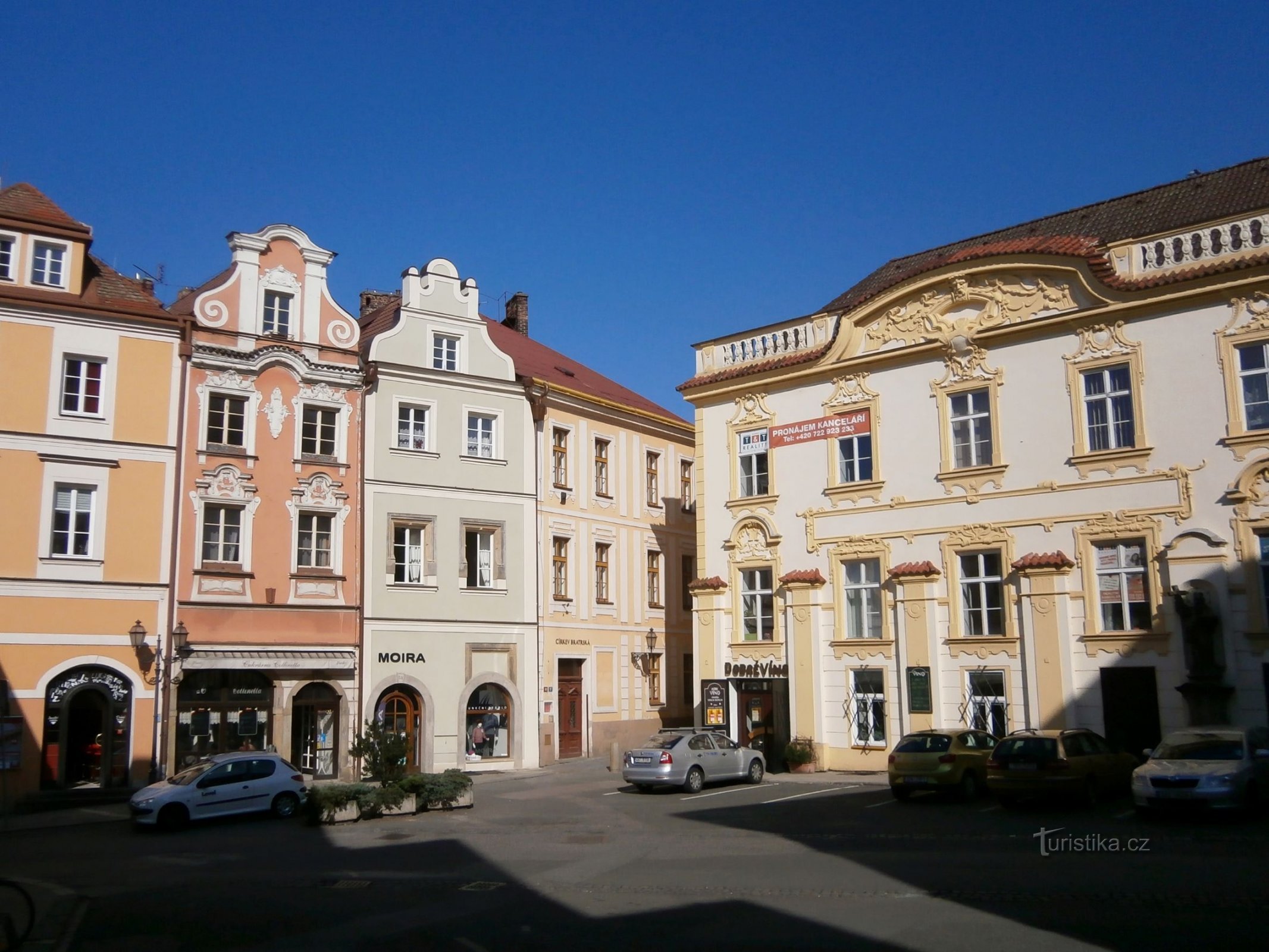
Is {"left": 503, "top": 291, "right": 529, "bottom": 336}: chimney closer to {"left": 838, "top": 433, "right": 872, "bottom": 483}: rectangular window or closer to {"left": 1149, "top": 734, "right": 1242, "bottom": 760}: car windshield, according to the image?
{"left": 838, "top": 433, "right": 872, "bottom": 483}: rectangular window

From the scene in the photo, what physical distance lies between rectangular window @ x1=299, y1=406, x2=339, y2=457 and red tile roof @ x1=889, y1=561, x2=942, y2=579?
15.8 meters

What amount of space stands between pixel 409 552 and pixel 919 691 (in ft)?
49.0

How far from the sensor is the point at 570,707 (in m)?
38.1

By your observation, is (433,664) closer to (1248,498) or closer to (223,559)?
(223,559)

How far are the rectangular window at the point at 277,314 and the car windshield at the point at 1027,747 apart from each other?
71.8ft

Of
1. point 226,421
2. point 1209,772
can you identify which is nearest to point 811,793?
point 1209,772

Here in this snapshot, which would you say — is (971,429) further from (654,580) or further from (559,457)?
(654,580)

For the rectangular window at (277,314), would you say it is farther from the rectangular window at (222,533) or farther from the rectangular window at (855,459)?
the rectangular window at (855,459)

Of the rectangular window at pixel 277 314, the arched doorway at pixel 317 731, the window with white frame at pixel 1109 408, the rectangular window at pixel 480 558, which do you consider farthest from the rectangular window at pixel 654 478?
the window with white frame at pixel 1109 408

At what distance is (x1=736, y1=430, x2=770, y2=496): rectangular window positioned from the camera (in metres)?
32.9

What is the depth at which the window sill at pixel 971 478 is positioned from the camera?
28.3 metres

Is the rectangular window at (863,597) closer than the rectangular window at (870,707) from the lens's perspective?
No

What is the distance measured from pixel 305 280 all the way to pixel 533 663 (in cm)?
1317

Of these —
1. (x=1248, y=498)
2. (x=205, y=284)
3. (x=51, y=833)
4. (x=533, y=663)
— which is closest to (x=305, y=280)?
(x=205, y=284)
